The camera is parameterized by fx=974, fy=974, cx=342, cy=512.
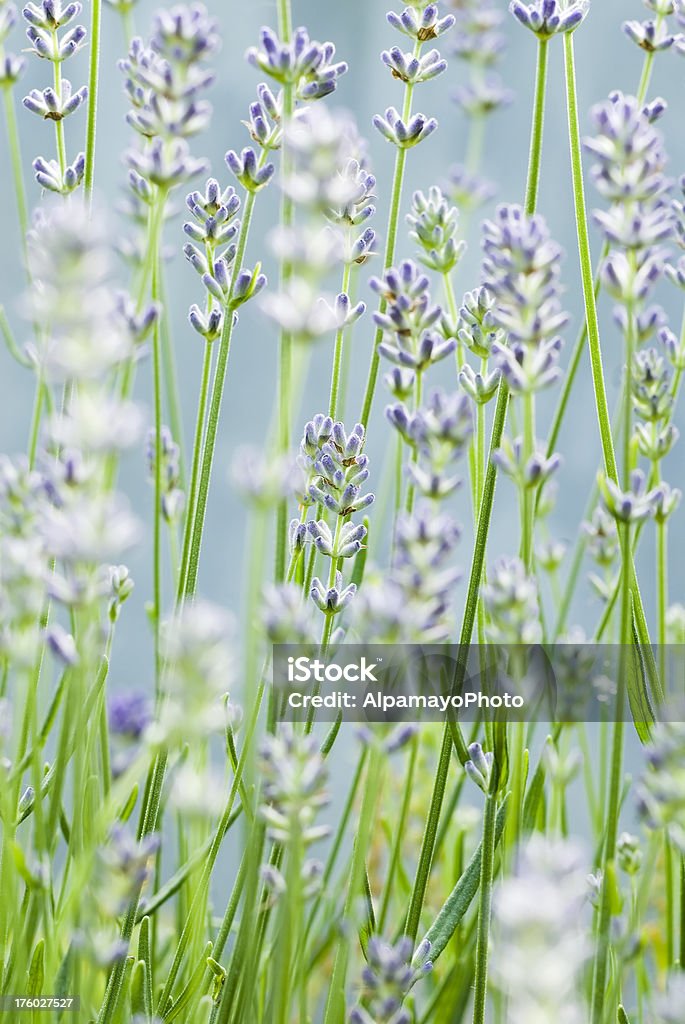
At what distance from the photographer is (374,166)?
1964 millimetres

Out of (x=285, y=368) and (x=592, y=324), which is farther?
(x=592, y=324)

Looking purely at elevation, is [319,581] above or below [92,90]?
below

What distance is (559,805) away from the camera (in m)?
0.68

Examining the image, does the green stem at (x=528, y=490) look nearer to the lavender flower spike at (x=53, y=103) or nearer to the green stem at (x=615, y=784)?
the green stem at (x=615, y=784)

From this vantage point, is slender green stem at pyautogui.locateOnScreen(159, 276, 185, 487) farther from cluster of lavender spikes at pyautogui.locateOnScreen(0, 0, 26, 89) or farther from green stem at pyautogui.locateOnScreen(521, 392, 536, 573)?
green stem at pyautogui.locateOnScreen(521, 392, 536, 573)

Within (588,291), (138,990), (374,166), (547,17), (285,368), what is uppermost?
(374,166)

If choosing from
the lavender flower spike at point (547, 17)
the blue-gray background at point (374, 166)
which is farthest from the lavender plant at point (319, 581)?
the blue-gray background at point (374, 166)

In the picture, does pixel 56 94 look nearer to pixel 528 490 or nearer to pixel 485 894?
pixel 528 490

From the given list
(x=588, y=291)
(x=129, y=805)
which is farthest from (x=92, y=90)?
(x=129, y=805)

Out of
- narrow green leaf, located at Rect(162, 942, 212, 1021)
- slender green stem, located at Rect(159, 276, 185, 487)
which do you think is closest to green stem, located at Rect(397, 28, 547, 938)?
narrow green leaf, located at Rect(162, 942, 212, 1021)

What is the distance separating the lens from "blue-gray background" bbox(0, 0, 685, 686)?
1894 mm

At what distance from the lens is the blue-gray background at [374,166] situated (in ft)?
6.21

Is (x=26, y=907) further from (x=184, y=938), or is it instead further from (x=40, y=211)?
(x=40, y=211)

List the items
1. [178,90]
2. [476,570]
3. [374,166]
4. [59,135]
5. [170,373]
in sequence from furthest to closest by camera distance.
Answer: [374,166]
[170,373]
[59,135]
[476,570]
[178,90]
